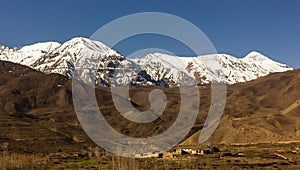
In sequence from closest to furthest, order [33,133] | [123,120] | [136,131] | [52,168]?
[52,168]
[33,133]
[136,131]
[123,120]

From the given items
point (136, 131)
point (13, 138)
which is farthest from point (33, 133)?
point (136, 131)

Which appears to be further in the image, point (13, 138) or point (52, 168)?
point (13, 138)

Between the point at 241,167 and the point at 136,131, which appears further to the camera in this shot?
the point at 136,131

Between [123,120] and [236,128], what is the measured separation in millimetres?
59607

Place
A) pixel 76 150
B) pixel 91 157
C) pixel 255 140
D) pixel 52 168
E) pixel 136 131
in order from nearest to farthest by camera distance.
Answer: pixel 52 168
pixel 91 157
pixel 76 150
pixel 255 140
pixel 136 131

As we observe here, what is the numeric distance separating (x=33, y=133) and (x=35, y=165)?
68.5 metres

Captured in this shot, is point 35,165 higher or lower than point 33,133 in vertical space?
lower

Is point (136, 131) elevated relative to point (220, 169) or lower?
elevated

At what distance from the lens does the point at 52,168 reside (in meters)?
80.6

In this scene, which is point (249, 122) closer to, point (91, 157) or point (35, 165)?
point (91, 157)

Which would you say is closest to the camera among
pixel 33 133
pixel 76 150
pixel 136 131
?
pixel 76 150

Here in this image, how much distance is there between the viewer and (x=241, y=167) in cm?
7656

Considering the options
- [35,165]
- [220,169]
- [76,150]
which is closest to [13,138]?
[76,150]

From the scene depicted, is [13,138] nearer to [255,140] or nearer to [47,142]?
[47,142]
